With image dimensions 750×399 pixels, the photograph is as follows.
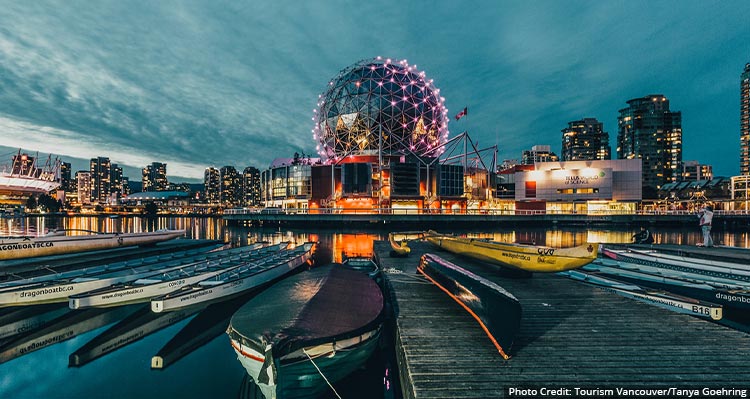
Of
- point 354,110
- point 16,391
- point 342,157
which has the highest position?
point 354,110

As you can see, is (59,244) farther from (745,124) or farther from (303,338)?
(745,124)

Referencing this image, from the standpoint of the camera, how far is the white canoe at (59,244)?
17.9 metres

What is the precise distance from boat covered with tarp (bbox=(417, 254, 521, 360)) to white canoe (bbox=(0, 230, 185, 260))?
23605 millimetres

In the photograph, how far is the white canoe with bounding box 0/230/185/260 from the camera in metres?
17.9

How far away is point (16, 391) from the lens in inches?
321

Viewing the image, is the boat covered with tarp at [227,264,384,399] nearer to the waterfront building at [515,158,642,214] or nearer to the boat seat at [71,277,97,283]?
the boat seat at [71,277,97,283]

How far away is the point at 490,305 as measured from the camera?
6.88 metres

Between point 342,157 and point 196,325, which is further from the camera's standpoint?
point 342,157

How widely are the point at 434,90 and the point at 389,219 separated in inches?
1753

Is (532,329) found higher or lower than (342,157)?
lower

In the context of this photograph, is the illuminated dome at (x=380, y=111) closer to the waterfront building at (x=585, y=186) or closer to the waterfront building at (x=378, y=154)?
the waterfront building at (x=378, y=154)

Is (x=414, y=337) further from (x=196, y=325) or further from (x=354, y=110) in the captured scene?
(x=354, y=110)

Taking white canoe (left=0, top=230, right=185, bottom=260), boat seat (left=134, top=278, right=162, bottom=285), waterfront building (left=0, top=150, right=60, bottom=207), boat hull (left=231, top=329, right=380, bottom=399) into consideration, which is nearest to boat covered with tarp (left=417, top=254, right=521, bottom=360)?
boat hull (left=231, top=329, right=380, bottom=399)

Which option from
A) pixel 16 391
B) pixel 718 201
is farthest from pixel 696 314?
pixel 718 201
